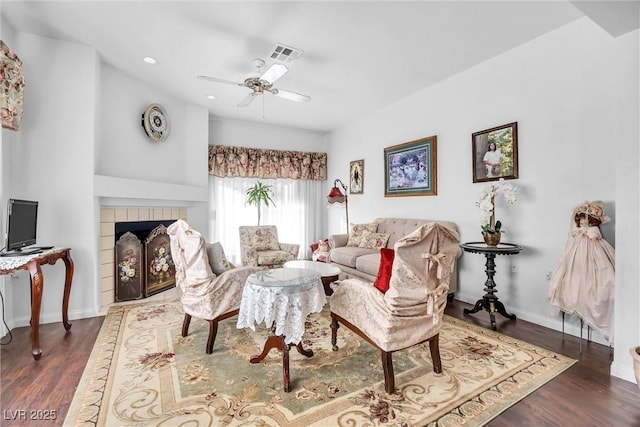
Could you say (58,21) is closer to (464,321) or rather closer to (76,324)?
(76,324)

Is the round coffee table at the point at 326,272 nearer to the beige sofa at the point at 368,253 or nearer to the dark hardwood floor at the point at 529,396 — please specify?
the beige sofa at the point at 368,253

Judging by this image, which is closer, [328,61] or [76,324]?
[76,324]

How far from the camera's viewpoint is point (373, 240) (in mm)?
4539

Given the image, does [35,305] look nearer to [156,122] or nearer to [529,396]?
[156,122]

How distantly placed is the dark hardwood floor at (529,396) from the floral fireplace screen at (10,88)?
6.25 feet

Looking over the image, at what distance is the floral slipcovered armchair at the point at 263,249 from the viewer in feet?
14.9

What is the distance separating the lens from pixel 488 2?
2406mm

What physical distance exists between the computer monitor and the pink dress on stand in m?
4.46

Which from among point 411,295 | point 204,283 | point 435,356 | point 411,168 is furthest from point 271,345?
point 411,168

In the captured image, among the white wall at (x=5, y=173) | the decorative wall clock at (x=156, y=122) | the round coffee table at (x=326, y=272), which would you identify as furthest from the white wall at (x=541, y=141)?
the white wall at (x=5, y=173)

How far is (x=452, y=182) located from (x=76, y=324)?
4.56 metres

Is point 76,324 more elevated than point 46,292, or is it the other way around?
point 46,292

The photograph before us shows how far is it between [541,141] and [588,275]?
53.9 inches

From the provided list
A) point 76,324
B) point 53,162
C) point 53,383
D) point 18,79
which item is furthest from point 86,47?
point 53,383
